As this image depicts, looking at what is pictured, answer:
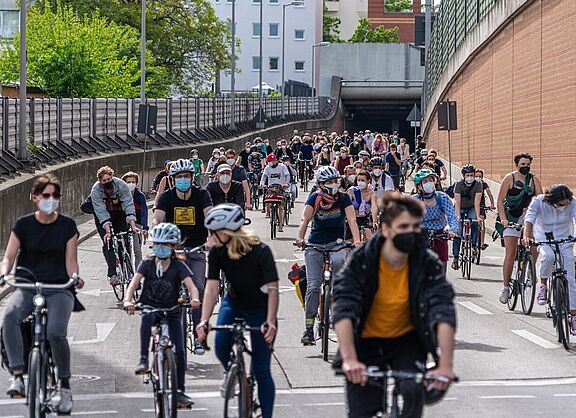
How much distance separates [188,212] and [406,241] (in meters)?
7.09

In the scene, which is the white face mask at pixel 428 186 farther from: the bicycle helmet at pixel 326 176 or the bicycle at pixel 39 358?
the bicycle at pixel 39 358

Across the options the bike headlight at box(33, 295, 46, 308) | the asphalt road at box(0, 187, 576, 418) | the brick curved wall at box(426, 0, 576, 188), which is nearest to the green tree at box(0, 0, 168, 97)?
the brick curved wall at box(426, 0, 576, 188)

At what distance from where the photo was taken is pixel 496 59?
3975 cm

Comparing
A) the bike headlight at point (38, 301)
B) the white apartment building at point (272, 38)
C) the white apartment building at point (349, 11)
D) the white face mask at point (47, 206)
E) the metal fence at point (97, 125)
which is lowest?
the bike headlight at point (38, 301)

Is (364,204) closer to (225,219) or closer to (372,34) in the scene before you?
(225,219)

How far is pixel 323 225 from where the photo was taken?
13672 millimetres

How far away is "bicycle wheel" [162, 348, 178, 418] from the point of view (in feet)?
31.0

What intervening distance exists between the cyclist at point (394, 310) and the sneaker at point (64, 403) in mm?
3266

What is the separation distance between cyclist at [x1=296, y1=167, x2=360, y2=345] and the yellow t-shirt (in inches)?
254

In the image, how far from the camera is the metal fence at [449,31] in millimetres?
46125

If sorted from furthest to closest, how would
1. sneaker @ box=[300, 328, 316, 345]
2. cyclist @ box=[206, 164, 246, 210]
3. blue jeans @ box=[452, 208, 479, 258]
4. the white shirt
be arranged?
blue jeans @ box=[452, 208, 479, 258] < cyclist @ box=[206, 164, 246, 210] < the white shirt < sneaker @ box=[300, 328, 316, 345]

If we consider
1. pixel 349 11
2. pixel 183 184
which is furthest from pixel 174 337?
pixel 349 11

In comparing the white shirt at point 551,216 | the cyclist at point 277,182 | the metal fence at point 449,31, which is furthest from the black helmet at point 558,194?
the metal fence at point 449,31

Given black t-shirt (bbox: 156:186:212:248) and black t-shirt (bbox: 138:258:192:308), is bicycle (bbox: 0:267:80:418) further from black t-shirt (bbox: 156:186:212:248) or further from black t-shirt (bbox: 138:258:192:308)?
black t-shirt (bbox: 156:186:212:248)
